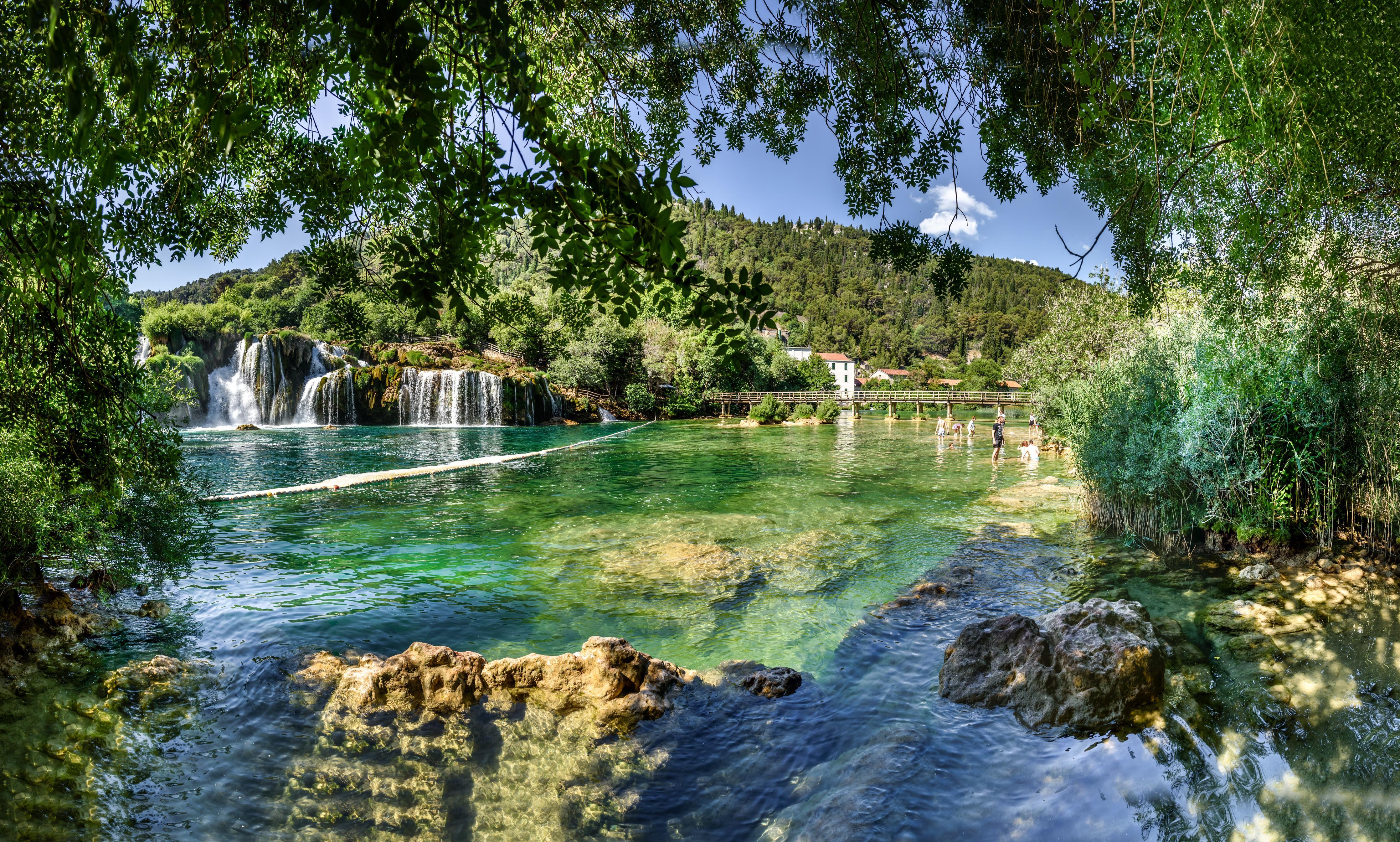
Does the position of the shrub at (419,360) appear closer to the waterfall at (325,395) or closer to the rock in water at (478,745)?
the waterfall at (325,395)

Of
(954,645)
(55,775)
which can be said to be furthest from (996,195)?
(55,775)

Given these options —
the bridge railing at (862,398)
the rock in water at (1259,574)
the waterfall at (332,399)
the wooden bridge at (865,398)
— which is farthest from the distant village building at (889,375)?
the rock in water at (1259,574)

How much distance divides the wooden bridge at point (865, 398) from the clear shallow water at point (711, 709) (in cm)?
4821

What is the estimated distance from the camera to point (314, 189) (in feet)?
17.0

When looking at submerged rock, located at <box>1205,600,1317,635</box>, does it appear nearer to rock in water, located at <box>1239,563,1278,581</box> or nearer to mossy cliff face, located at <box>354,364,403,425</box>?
rock in water, located at <box>1239,563,1278,581</box>

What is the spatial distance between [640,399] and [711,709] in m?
57.4

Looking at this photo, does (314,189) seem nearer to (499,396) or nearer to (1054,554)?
(1054,554)

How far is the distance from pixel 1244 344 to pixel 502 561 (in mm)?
12869

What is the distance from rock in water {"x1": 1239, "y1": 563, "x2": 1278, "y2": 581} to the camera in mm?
9797

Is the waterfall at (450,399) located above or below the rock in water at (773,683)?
above

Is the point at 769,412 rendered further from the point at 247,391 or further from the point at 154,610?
the point at 154,610

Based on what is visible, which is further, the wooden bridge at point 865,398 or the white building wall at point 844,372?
the white building wall at point 844,372

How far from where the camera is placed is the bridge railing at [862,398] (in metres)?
63.8

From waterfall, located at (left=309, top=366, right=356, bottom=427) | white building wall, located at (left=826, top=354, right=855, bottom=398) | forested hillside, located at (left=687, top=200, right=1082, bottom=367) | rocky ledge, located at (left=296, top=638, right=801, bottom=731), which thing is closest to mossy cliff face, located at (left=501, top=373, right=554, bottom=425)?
waterfall, located at (left=309, top=366, right=356, bottom=427)
